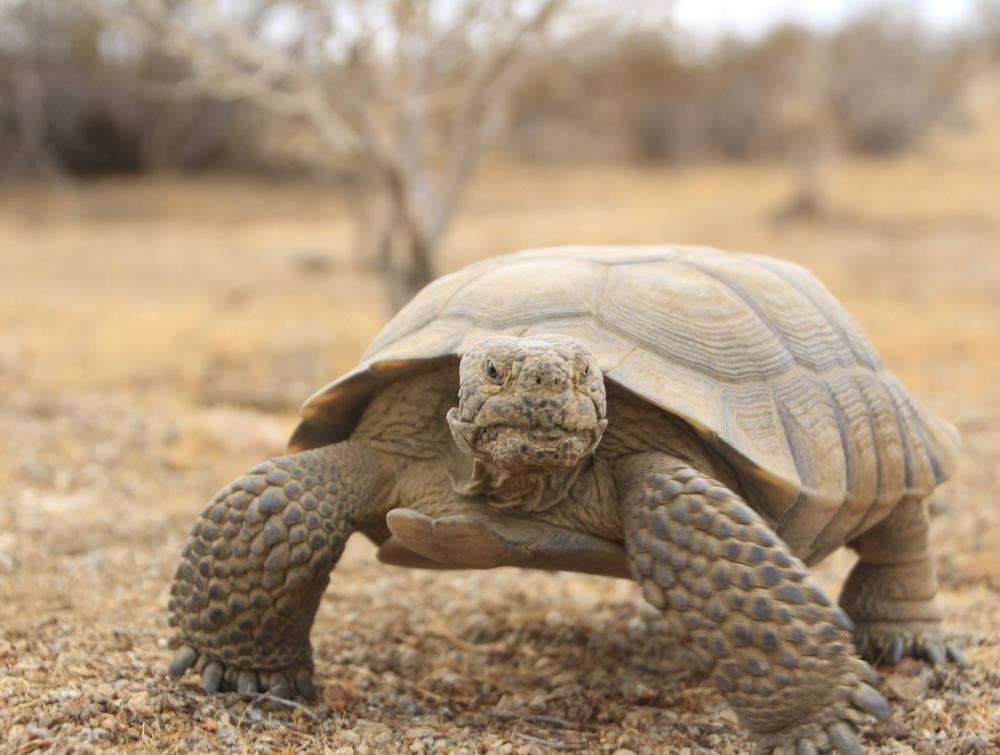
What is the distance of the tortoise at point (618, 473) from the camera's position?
78.4 inches

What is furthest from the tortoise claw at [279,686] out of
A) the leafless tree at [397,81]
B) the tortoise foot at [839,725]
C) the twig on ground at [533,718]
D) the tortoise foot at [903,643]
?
the leafless tree at [397,81]

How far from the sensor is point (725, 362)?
95.3 inches

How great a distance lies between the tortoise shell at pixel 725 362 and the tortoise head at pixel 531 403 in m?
0.22

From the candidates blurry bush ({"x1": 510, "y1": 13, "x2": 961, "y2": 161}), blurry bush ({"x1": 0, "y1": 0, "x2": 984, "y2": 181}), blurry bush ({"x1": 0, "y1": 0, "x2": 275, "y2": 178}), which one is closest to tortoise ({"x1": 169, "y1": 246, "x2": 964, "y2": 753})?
blurry bush ({"x1": 0, "y1": 0, "x2": 984, "y2": 181})

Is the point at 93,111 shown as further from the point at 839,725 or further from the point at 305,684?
the point at 839,725

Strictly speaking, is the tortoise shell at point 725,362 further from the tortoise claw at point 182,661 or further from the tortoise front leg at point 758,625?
the tortoise claw at point 182,661

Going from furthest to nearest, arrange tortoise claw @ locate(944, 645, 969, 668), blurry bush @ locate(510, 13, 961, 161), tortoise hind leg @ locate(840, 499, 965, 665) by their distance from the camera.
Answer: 1. blurry bush @ locate(510, 13, 961, 161)
2. tortoise hind leg @ locate(840, 499, 965, 665)
3. tortoise claw @ locate(944, 645, 969, 668)

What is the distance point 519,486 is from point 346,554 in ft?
6.36

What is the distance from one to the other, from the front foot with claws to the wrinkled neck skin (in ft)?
2.30

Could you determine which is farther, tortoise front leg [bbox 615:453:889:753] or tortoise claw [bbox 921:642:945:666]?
tortoise claw [bbox 921:642:945:666]

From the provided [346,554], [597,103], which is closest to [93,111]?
[597,103]

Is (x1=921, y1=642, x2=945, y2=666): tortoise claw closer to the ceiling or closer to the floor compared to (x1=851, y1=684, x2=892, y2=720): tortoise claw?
closer to the floor

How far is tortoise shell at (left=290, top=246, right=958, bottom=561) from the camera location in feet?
7.62

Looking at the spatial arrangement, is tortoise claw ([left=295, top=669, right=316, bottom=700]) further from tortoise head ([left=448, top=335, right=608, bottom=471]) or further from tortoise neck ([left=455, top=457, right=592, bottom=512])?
tortoise head ([left=448, top=335, right=608, bottom=471])
